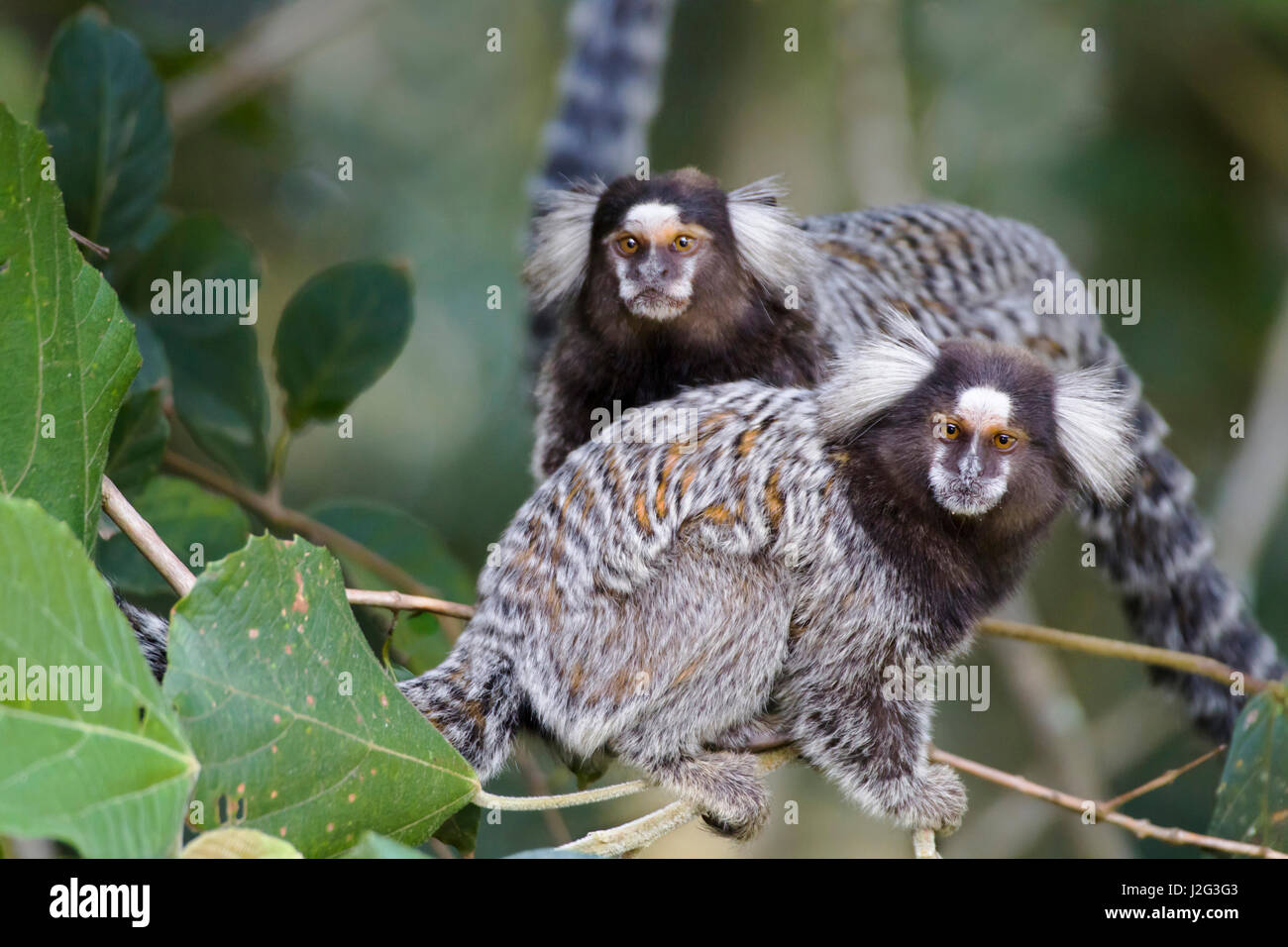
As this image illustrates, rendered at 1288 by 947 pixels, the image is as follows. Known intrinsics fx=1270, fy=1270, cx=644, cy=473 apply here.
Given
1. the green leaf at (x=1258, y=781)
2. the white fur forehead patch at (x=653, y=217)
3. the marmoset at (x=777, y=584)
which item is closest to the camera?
the green leaf at (x=1258, y=781)

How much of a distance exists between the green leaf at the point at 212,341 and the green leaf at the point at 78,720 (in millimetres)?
1546

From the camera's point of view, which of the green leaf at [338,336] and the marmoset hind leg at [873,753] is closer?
the marmoset hind leg at [873,753]

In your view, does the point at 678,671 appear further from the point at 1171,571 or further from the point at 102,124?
the point at 102,124

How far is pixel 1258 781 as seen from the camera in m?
2.24

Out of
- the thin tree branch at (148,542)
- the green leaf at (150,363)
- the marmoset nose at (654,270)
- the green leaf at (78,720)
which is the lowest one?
the green leaf at (78,720)

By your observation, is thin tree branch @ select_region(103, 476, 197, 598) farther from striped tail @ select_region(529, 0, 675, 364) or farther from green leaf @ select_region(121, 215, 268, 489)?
striped tail @ select_region(529, 0, 675, 364)

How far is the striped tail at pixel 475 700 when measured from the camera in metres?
2.32

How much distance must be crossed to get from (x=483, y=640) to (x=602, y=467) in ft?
1.35

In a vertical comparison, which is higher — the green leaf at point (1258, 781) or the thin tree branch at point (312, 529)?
the thin tree branch at point (312, 529)

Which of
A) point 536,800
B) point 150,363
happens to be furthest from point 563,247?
point 536,800

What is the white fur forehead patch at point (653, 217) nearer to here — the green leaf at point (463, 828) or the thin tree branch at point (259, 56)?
the green leaf at point (463, 828)

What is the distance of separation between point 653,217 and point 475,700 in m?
1.13

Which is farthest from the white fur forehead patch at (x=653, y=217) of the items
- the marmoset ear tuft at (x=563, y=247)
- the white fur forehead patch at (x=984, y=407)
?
the white fur forehead patch at (x=984, y=407)

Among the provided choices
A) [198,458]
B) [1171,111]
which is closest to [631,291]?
[198,458]
